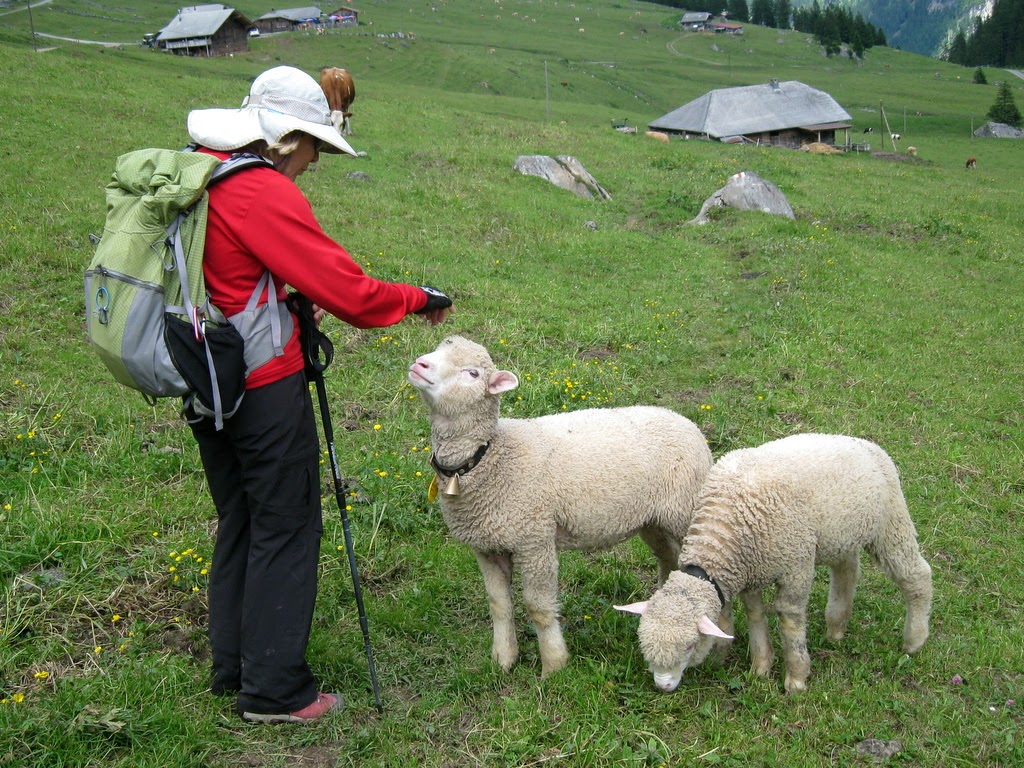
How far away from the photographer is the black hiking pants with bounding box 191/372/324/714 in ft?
13.5

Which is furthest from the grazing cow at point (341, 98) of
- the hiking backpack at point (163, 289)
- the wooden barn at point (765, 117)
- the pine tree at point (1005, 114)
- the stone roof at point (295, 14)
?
the stone roof at point (295, 14)

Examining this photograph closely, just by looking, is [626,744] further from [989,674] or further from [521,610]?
[989,674]

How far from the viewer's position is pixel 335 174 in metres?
18.7

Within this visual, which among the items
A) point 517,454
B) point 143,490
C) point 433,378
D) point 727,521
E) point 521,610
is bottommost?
point 521,610

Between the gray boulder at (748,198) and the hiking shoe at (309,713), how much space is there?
1680 cm

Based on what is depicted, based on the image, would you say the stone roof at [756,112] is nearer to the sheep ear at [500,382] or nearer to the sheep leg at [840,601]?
the sheep leg at [840,601]

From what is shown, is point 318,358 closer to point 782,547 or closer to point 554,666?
point 554,666

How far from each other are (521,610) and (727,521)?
1.73 meters

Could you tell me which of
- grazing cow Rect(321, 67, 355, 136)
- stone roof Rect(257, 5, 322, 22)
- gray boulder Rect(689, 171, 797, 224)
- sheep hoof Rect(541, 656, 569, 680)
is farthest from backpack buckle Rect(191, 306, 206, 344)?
stone roof Rect(257, 5, 322, 22)

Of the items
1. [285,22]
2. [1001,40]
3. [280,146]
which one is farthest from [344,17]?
[280,146]

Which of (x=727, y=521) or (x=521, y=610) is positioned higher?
(x=727, y=521)

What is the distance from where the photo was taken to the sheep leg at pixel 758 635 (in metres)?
5.12

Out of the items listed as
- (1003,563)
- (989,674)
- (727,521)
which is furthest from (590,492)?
(1003,563)

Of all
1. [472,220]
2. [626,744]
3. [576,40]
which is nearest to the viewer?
[626,744]
